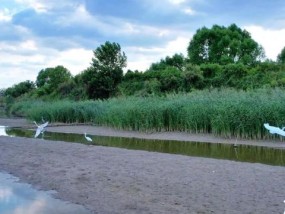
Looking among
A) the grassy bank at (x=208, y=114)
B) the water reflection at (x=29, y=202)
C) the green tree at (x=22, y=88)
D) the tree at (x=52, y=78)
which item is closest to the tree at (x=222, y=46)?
the tree at (x=52, y=78)

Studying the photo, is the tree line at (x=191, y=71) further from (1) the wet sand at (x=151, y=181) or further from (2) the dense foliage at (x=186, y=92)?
(1) the wet sand at (x=151, y=181)

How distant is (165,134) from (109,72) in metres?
32.4

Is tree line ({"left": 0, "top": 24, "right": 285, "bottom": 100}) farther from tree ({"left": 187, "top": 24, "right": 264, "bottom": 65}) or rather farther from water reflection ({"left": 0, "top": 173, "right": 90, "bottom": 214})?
water reflection ({"left": 0, "top": 173, "right": 90, "bottom": 214})

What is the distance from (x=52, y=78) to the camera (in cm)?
7938

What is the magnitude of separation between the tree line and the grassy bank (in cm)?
1256

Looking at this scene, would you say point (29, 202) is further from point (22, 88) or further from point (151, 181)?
point (22, 88)

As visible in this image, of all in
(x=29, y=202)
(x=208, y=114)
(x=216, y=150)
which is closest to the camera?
(x=29, y=202)

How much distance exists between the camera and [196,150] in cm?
A: 1614

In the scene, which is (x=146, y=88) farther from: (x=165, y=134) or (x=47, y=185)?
(x=47, y=185)

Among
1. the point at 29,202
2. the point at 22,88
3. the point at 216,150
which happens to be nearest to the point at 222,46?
the point at 216,150

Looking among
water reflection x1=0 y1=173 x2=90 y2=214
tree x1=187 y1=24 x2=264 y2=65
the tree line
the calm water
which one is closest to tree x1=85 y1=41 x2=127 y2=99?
the tree line

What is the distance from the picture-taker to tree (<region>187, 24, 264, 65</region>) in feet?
187

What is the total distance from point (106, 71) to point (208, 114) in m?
34.4

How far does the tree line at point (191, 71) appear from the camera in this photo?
39.7 metres
